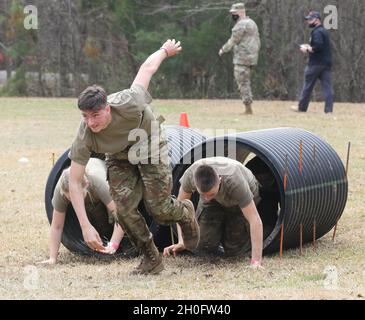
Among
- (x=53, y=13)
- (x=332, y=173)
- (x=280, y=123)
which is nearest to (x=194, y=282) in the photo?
(x=332, y=173)

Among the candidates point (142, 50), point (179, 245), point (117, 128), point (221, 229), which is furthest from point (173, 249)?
point (142, 50)

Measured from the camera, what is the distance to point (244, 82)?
19.3m

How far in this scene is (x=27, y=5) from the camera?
27.9 meters

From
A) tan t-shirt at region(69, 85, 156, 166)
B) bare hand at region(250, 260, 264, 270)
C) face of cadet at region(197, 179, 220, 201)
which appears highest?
tan t-shirt at region(69, 85, 156, 166)

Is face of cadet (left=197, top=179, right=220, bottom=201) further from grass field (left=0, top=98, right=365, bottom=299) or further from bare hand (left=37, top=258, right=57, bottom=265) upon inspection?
bare hand (left=37, top=258, right=57, bottom=265)

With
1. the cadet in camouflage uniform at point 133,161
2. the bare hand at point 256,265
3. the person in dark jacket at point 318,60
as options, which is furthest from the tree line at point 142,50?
the cadet in camouflage uniform at point 133,161

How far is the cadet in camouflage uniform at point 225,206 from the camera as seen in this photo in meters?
7.34

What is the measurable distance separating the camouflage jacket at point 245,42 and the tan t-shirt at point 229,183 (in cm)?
1172

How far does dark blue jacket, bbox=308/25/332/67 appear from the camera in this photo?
18.9 metres

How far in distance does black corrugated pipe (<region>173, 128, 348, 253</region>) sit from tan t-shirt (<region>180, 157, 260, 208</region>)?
33cm

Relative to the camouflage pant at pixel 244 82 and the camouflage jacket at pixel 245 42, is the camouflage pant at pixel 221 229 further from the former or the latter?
the camouflage jacket at pixel 245 42

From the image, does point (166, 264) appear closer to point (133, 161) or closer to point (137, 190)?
point (137, 190)

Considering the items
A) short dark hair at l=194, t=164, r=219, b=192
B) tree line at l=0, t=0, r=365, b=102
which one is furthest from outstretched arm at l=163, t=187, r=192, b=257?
tree line at l=0, t=0, r=365, b=102

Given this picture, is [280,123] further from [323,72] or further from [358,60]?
[358,60]
